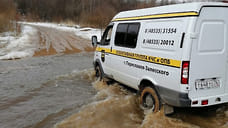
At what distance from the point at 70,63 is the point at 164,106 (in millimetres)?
8816

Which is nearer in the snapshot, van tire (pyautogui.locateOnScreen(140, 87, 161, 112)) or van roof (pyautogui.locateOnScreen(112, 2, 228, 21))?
van roof (pyautogui.locateOnScreen(112, 2, 228, 21))

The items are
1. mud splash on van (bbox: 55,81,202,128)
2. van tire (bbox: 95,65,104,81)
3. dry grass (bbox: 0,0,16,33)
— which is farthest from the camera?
dry grass (bbox: 0,0,16,33)

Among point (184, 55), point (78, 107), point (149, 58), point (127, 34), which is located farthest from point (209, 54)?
point (78, 107)

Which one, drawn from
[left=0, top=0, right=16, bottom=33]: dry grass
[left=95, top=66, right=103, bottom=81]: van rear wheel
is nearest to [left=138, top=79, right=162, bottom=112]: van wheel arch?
[left=95, top=66, right=103, bottom=81]: van rear wheel

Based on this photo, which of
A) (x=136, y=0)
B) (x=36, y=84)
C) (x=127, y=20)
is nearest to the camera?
(x=127, y=20)

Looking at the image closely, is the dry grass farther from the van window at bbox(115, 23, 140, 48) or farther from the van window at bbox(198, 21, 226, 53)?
the van window at bbox(198, 21, 226, 53)

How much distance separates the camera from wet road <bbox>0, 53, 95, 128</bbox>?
18.5 feet

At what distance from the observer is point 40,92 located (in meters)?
7.73

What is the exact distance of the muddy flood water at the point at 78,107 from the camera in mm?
5012

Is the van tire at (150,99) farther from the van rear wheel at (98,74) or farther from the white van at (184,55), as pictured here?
the van rear wheel at (98,74)

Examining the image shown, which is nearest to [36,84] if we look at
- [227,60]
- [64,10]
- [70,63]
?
[70,63]

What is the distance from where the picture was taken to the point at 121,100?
6355 millimetres

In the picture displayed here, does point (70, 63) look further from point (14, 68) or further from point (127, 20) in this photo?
point (127, 20)

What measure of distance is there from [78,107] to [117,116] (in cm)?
→ 130
